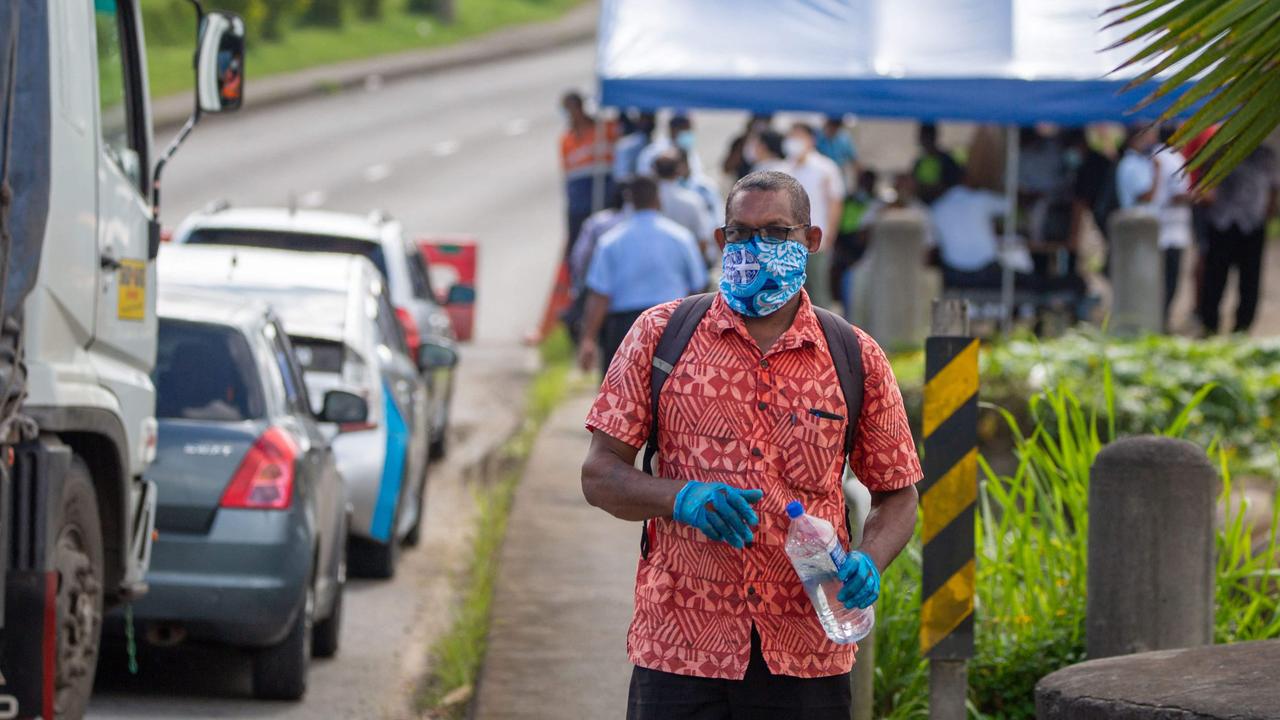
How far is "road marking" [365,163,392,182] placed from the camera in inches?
1076

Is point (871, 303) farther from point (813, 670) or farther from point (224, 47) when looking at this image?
point (813, 670)

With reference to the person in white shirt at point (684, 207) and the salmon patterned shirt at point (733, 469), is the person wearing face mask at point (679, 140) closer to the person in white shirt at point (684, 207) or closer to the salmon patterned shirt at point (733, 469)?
the person in white shirt at point (684, 207)

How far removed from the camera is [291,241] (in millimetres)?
12289

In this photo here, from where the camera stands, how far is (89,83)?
5.95 metres

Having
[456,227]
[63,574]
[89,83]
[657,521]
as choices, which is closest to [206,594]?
[63,574]

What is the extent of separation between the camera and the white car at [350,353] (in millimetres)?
9836

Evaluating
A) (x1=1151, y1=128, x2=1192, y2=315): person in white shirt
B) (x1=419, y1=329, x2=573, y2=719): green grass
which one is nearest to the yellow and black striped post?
(x1=419, y1=329, x2=573, y2=719): green grass

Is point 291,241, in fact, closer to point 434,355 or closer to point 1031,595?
point 434,355

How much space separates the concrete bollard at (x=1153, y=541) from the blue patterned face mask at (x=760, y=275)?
226cm

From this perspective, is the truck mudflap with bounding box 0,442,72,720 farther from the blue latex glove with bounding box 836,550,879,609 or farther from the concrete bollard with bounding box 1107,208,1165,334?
the concrete bollard with bounding box 1107,208,1165,334

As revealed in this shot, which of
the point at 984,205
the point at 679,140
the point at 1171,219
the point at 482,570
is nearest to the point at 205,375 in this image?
the point at 482,570

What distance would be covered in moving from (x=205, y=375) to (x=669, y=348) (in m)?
3.97

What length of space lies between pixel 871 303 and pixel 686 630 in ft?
36.9

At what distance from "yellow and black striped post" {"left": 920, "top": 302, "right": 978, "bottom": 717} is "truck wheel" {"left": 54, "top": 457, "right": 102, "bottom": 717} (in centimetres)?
235
